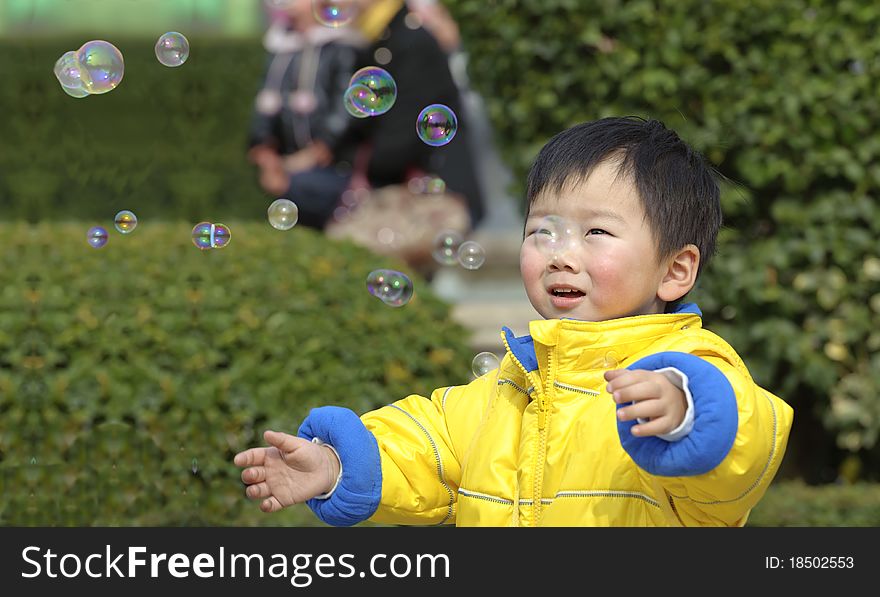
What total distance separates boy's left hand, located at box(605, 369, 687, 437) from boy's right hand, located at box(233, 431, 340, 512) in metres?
0.64

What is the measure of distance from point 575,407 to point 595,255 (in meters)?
0.29

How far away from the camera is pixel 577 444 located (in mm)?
2248

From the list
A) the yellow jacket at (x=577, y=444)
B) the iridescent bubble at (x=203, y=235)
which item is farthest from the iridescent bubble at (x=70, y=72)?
the yellow jacket at (x=577, y=444)

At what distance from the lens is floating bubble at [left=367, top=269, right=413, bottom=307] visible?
12.5ft

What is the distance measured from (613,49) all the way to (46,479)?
2777mm

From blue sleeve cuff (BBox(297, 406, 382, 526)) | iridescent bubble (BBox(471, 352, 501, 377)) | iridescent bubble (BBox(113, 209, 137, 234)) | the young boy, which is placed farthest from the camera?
iridescent bubble (BBox(113, 209, 137, 234))

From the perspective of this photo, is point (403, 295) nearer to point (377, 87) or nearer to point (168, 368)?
point (377, 87)

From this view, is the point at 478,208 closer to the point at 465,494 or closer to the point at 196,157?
the point at 196,157

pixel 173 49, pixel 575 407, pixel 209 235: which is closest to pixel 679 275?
pixel 575 407

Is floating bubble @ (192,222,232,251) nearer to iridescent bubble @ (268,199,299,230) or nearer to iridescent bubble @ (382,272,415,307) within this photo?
iridescent bubble @ (268,199,299,230)

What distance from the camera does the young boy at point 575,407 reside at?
7.24 feet

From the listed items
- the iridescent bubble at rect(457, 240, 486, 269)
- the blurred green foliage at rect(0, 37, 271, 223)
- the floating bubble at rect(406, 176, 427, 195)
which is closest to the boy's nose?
the iridescent bubble at rect(457, 240, 486, 269)

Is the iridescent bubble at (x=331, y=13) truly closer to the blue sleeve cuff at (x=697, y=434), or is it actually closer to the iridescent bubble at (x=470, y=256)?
the iridescent bubble at (x=470, y=256)
